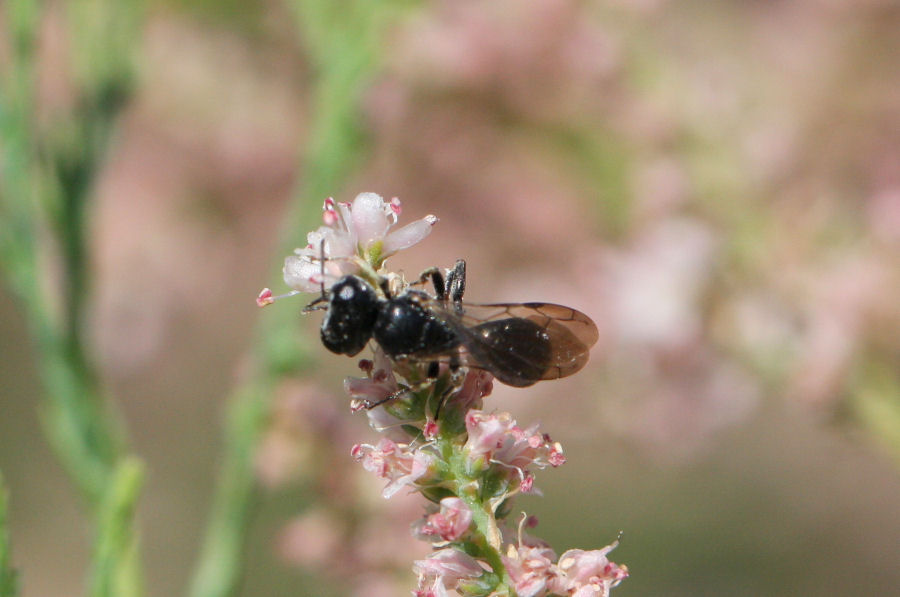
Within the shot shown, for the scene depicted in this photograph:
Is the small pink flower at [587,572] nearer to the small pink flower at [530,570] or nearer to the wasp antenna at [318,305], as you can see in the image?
the small pink flower at [530,570]

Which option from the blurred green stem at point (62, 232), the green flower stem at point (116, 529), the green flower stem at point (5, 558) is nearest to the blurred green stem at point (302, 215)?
the blurred green stem at point (62, 232)

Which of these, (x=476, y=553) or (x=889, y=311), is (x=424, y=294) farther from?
(x=889, y=311)

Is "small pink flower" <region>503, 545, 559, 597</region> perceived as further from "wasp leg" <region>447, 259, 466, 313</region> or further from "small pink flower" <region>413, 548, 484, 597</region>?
"wasp leg" <region>447, 259, 466, 313</region>

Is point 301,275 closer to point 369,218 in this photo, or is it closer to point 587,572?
point 369,218

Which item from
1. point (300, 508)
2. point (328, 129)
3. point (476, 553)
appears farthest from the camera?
point (300, 508)

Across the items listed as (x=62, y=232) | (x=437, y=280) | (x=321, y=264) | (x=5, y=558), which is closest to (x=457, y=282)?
(x=437, y=280)

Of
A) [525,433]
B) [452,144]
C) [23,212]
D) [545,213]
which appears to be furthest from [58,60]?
[525,433]

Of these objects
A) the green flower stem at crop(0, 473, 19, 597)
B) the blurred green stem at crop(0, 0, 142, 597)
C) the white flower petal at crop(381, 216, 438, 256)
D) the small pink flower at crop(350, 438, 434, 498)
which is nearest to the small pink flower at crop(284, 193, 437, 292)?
the white flower petal at crop(381, 216, 438, 256)
